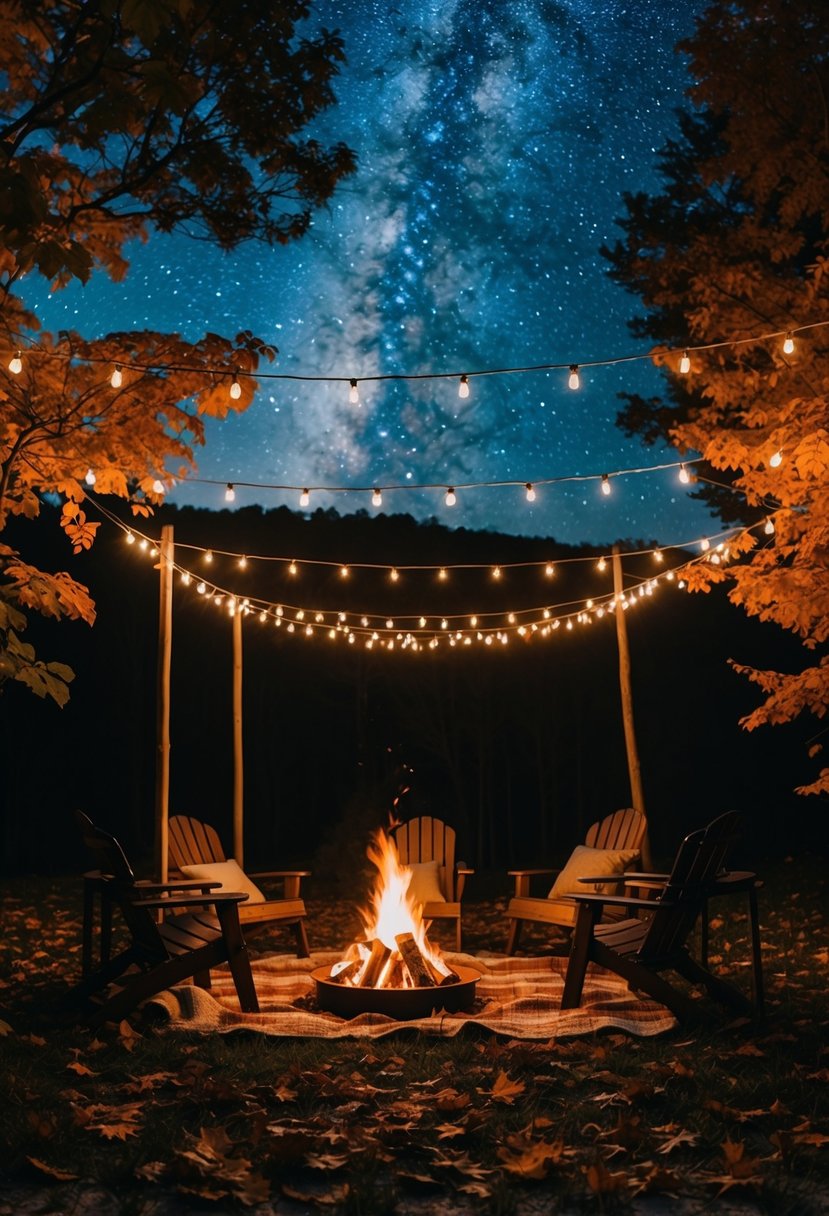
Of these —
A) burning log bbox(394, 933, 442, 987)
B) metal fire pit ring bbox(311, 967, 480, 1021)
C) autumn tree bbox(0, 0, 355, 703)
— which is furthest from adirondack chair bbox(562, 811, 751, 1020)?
autumn tree bbox(0, 0, 355, 703)

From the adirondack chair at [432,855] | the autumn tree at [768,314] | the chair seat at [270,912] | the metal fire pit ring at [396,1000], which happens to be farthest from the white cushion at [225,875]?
the autumn tree at [768,314]

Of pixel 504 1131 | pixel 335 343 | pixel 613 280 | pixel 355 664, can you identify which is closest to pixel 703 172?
pixel 335 343

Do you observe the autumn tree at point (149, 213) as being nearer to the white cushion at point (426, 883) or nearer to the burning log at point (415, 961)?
the burning log at point (415, 961)

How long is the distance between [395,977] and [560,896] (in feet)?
4.70

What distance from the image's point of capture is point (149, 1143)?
267cm

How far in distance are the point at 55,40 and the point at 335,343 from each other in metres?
2.83

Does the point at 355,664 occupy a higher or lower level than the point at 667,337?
lower

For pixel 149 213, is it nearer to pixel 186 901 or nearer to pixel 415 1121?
pixel 186 901

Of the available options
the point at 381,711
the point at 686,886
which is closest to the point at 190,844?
the point at 686,886

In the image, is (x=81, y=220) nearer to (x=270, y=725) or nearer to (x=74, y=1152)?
(x=74, y=1152)

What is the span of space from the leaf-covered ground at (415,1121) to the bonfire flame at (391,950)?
1.70ft

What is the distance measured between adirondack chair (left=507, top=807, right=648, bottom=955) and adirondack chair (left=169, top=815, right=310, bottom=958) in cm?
126

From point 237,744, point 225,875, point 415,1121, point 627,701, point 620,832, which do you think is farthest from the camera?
point 237,744

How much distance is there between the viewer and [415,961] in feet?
15.2
